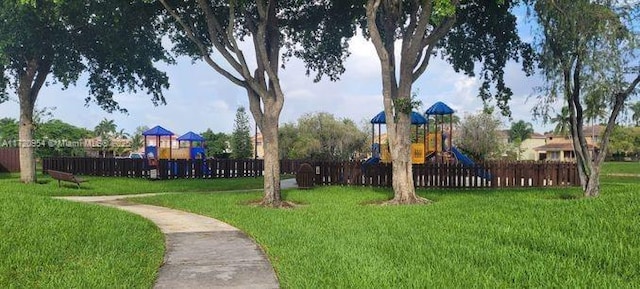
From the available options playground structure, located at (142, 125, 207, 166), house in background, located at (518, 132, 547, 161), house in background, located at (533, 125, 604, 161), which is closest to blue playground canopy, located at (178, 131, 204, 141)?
playground structure, located at (142, 125, 207, 166)

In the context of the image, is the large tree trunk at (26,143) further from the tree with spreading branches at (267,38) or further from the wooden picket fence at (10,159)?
the wooden picket fence at (10,159)

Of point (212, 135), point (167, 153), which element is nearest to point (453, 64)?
point (167, 153)

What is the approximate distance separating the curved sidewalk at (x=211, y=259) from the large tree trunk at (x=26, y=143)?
47.1ft

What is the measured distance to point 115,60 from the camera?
2220cm

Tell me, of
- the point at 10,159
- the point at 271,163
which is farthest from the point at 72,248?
the point at 10,159

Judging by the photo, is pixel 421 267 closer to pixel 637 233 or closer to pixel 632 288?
pixel 632 288

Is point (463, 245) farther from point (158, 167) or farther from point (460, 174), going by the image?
point (158, 167)

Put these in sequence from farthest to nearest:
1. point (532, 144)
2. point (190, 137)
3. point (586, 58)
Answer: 1. point (532, 144)
2. point (190, 137)
3. point (586, 58)

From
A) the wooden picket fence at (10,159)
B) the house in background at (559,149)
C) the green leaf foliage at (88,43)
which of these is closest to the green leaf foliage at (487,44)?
the green leaf foliage at (88,43)

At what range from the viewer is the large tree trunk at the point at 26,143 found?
21578 mm

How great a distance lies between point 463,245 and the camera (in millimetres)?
6910

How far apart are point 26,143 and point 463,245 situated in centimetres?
2095

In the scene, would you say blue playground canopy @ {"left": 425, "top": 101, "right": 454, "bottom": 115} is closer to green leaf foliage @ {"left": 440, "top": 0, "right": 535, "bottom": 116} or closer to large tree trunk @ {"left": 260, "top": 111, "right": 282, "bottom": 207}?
green leaf foliage @ {"left": 440, "top": 0, "right": 535, "bottom": 116}

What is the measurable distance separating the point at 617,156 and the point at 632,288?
86.4 metres
